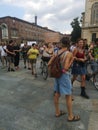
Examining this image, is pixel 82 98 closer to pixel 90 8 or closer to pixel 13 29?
pixel 90 8

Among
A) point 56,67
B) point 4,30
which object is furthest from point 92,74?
point 4,30

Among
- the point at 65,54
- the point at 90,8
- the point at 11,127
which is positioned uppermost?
the point at 90,8

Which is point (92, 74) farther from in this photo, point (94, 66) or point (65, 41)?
point (65, 41)

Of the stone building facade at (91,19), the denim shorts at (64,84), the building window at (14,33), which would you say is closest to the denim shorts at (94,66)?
the denim shorts at (64,84)

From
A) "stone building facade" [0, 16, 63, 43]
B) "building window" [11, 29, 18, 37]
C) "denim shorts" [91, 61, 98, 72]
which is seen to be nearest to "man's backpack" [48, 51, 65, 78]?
"denim shorts" [91, 61, 98, 72]

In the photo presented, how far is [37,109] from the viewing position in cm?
431

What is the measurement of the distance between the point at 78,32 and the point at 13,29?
16.7 m

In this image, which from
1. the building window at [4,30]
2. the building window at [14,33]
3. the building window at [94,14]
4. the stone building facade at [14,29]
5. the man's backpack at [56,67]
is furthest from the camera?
the building window at [14,33]

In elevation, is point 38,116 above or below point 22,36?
below

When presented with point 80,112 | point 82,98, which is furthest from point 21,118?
point 82,98

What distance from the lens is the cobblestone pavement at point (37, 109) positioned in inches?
138

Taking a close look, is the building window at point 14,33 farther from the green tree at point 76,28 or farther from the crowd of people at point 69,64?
the crowd of people at point 69,64

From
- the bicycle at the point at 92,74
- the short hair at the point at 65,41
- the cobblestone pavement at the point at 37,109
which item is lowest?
the cobblestone pavement at the point at 37,109

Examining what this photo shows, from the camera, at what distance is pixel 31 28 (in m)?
55.1
